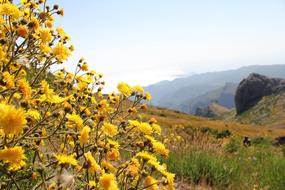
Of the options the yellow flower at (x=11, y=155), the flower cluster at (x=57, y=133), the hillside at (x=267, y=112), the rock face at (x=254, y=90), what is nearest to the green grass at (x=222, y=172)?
the flower cluster at (x=57, y=133)

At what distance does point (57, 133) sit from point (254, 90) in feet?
361

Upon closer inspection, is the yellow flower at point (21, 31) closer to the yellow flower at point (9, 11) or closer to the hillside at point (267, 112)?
the yellow flower at point (9, 11)

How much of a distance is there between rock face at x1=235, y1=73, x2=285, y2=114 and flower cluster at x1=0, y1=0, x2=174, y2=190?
347 feet

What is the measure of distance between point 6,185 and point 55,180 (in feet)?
1.87

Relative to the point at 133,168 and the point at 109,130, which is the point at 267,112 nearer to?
the point at 109,130

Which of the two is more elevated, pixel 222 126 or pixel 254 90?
pixel 254 90

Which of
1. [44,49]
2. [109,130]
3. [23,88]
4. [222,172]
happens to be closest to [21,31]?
[23,88]

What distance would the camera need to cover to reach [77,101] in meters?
4.42

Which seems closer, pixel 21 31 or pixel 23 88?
pixel 23 88

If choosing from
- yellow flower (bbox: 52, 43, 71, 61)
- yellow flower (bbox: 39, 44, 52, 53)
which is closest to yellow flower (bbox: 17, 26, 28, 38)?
yellow flower (bbox: 52, 43, 71, 61)

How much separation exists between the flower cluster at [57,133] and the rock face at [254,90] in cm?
10578

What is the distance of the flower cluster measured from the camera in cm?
234

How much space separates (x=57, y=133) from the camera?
8.98 feet

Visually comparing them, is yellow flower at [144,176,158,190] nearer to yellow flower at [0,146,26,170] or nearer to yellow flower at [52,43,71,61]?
yellow flower at [0,146,26,170]
